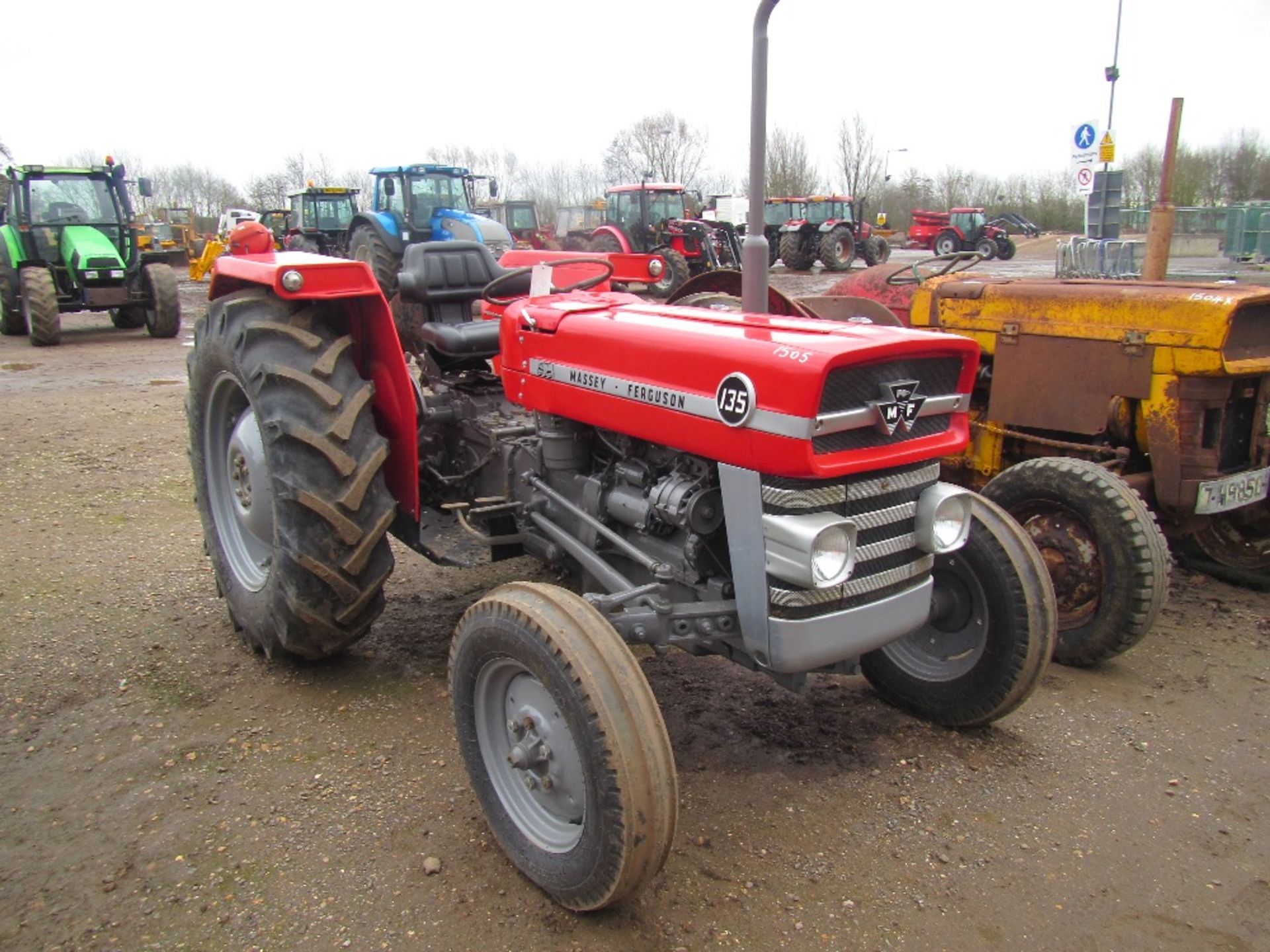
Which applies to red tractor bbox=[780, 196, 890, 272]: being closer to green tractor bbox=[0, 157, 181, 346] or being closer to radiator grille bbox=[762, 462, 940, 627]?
green tractor bbox=[0, 157, 181, 346]

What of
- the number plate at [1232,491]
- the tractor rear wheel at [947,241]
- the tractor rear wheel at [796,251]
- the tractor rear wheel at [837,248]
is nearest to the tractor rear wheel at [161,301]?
the number plate at [1232,491]

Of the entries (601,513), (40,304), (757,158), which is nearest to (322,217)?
(40,304)

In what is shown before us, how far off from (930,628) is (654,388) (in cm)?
134

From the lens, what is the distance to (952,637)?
3115 millimetres

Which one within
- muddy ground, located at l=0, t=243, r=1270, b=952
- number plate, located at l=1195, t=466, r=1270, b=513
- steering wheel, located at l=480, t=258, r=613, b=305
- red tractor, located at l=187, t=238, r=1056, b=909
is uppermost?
steering wheel, located at l=480, t=258, r=613, b=305

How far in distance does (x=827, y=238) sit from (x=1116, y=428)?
23.6m

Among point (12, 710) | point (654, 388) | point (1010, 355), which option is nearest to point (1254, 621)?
point (1010, 355)

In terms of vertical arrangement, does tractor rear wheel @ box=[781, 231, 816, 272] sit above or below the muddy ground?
above

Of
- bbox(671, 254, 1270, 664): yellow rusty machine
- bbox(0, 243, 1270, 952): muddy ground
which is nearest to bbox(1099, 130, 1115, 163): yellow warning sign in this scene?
bbox(671, 254, 1270, 664): yellow rusty machine

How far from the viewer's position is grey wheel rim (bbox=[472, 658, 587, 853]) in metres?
2.34

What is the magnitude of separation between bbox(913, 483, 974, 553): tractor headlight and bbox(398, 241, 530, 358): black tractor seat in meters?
2.07

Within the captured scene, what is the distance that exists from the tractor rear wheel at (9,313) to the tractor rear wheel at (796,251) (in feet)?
64.0

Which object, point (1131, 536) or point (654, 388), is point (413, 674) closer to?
point (654, 388)

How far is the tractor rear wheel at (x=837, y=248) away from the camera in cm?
2677
